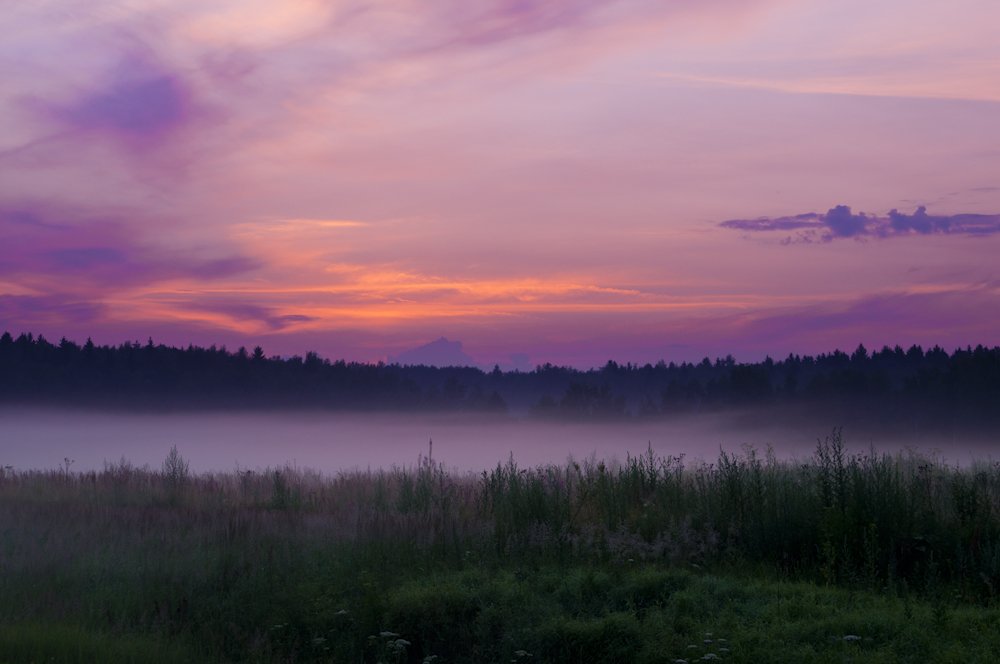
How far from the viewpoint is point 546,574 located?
12.8 metres

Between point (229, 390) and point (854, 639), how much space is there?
115m

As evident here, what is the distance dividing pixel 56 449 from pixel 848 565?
106 m

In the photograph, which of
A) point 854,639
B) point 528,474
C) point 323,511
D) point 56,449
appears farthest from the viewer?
point 56,449

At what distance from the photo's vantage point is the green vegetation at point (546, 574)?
10445mm

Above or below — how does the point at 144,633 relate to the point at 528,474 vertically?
below

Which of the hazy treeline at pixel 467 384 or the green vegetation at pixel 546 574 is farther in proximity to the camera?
the hazy treeline at pixel 467 384

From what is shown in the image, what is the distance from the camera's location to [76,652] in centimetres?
1035

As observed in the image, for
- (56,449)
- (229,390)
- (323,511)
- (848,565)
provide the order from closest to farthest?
(848,565), (323,511), (56,449), (229,390)

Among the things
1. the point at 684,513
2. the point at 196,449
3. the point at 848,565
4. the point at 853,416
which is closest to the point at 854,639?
the point at 848,565

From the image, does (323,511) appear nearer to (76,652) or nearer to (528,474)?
(528,474)

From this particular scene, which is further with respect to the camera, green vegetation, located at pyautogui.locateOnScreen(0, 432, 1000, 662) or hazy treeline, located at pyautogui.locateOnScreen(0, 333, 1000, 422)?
hazy treeline, located at pyautogui.locateOnScreen(0, 333, 1000, 422)

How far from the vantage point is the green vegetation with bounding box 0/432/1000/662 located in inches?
411

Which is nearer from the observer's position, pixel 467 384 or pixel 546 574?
pixel 546 574

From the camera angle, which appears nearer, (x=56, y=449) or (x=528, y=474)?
(x=528, y=474)
